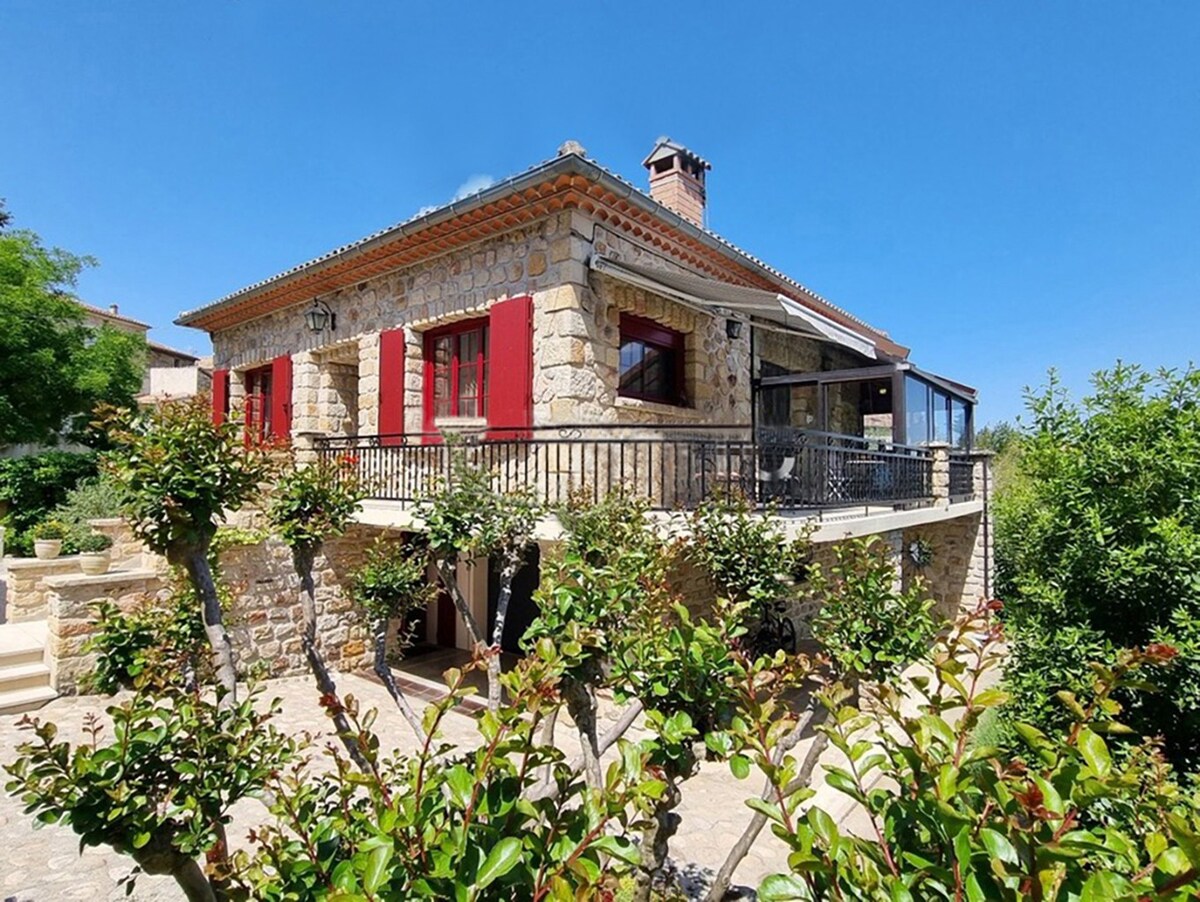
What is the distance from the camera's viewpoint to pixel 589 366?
368 inches

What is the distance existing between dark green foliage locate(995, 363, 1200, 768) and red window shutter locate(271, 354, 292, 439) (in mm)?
14848

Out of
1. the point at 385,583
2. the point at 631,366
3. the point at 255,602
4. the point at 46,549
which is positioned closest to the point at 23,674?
the point at 255,602

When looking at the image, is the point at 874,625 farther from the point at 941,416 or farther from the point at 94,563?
the point at 941,416

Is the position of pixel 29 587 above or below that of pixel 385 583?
below

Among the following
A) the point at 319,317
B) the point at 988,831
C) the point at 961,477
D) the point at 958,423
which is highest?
the point at 319,317

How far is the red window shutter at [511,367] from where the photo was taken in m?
9.44

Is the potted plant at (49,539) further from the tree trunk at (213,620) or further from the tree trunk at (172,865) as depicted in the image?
the tree trunk at (172,865)

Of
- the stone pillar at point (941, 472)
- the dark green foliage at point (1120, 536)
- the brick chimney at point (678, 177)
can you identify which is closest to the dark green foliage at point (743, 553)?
the dark green foliage at point (1120, 536)

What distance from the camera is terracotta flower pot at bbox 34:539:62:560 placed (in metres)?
11.5

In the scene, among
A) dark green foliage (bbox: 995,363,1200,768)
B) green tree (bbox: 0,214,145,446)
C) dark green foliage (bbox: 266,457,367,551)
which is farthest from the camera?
green tree (bbox: 0,214,145,446)

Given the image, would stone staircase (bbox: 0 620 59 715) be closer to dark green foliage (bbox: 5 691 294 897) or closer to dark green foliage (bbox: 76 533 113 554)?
dark green foliage (bbox: 76 533 113 554)

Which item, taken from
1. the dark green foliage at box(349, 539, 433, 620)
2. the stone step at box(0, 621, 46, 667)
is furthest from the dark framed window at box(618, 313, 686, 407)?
the stone step at box(0, 621, 46, 667)

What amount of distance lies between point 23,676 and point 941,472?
59.2 feet

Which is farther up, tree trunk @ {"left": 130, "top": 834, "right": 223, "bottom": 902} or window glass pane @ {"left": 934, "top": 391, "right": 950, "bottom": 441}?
window glass pane @ {"left": 934, "top": 391, "right": 950, "bottom": 441}
